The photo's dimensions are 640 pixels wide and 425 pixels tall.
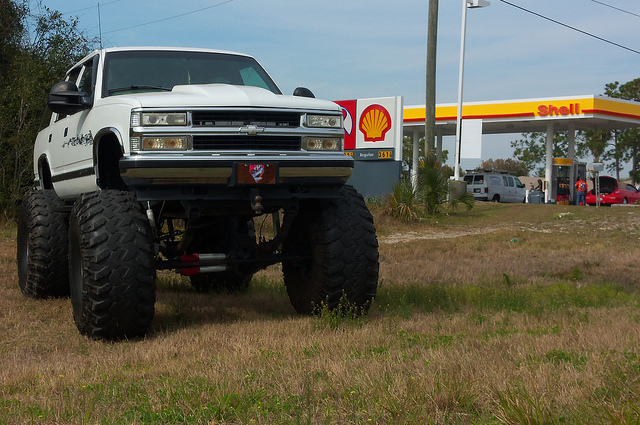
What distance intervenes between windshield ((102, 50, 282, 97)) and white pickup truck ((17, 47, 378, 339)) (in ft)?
0.04

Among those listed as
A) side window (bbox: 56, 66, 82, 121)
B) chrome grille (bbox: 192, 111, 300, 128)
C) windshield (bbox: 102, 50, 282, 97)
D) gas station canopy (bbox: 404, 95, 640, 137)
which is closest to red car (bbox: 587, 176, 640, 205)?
gas station canopy (bbox: 404, 95, 640, 137)

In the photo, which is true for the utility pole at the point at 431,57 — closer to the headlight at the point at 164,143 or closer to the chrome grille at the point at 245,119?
the chrome grille at the point at 245,119

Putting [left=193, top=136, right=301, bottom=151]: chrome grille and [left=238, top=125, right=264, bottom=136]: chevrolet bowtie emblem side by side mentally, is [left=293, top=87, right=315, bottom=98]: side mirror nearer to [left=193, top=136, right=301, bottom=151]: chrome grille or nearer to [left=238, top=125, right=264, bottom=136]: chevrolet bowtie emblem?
[left=193, top=136, right=301, bottom=151]: chrome grille

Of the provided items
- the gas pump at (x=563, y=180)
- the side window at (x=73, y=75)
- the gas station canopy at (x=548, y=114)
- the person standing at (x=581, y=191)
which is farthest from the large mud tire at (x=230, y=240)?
the gas pump at (x=563, y=180)

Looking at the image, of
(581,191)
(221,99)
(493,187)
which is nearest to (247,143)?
(221,99)

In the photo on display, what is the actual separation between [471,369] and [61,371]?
258cm

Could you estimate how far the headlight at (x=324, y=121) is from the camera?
6.34 m

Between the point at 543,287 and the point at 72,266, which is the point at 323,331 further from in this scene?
the point at 543,287

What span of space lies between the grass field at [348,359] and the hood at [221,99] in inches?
72.7

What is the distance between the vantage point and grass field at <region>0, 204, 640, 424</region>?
3.56 meters

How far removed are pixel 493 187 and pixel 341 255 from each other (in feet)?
111

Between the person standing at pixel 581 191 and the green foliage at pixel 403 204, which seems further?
the person standing at pixel 581 191

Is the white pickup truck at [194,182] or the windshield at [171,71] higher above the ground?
the windshield at [171,71]

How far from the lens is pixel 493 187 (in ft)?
128
